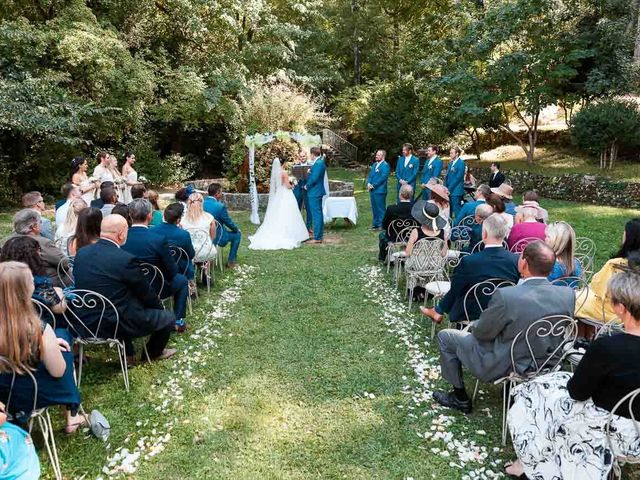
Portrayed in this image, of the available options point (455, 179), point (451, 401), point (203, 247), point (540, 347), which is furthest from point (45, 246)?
point (455, 179)

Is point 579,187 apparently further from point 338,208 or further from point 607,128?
point 338,208

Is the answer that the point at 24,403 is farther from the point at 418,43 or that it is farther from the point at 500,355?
the point at 418,43

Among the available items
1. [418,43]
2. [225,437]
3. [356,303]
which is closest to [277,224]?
[356,303]

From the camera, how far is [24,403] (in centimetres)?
278

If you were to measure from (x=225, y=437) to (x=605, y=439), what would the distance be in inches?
90.7

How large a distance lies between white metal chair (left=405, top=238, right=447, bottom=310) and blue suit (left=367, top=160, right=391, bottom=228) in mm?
4935

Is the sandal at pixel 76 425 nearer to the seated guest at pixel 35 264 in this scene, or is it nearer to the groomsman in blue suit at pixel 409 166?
the seated guest at pixel 35 264

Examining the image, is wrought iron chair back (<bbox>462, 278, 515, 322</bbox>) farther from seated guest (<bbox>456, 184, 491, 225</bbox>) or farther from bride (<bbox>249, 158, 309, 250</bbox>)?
bride (<bbox>249, 158, 309, 250</bbox>)

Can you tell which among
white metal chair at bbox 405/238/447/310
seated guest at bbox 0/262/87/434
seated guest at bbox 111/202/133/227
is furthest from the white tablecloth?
seated guest at bbox 0/262/87/434

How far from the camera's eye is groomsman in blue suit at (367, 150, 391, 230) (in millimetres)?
10469

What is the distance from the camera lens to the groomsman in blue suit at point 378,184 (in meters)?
10.5

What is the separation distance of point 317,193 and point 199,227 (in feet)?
11.8

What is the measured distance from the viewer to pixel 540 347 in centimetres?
314

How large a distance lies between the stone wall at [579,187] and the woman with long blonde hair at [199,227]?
408 inches
